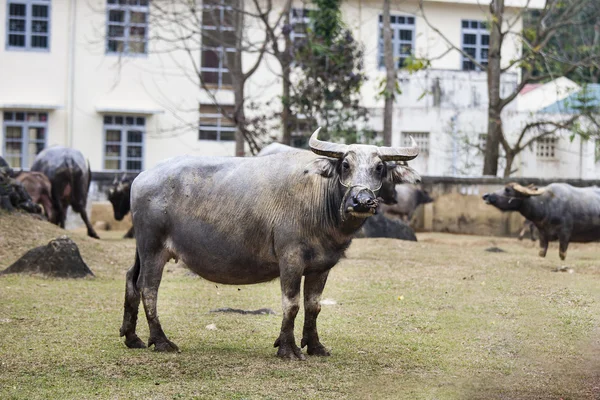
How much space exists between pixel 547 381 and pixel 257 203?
9.47 feet

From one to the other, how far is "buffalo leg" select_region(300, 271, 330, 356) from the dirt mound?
5.71 metres

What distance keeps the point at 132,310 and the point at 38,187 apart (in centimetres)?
1084

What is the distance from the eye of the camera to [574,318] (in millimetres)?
10586

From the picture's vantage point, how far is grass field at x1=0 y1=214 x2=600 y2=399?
7.26m

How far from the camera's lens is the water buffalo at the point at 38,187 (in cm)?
1875

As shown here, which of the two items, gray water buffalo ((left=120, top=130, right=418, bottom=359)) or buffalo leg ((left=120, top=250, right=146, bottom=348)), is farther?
buffalo leg ((left=120, top=250, right=146, bottom=348))

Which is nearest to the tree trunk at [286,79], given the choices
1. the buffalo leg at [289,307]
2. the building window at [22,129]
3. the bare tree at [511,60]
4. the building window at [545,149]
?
the bare tree at [511,60]

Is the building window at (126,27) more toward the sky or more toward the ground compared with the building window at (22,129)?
more toward the sky

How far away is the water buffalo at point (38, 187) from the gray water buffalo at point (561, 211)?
900cm

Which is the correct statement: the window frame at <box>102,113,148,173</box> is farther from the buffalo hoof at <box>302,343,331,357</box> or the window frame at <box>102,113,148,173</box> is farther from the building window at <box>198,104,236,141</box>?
the buffalo hoof at <box>302,343,331,357</box>

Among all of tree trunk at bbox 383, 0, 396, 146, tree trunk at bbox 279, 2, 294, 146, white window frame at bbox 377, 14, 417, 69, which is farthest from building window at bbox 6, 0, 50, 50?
tree trunk at bbox 383, 0, 396, 146

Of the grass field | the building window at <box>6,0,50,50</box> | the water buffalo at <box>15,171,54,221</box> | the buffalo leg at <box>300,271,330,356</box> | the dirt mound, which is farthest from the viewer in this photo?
the building window at <box>6,0,50,50</box>

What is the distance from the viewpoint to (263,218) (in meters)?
8.55

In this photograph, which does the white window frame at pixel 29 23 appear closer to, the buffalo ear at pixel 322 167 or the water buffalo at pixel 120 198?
the water buffalo at pixel 120 198
